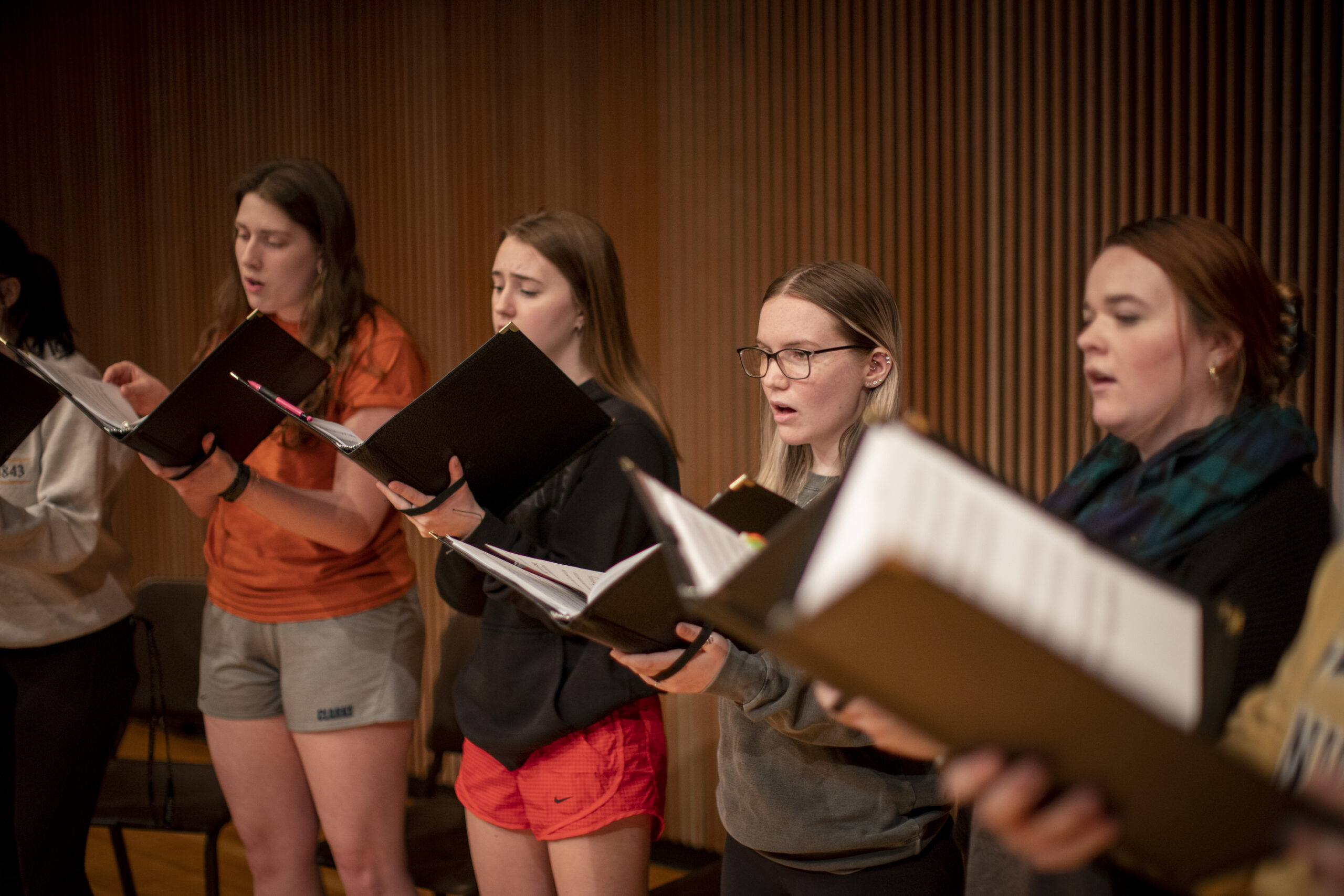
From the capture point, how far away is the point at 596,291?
2.03m

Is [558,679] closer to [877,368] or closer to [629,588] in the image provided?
[629,588]

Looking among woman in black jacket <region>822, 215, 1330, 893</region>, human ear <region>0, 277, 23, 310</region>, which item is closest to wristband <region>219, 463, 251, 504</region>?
human ear <region>0, 277, 23, 310</region>

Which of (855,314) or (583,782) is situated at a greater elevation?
(855,314)

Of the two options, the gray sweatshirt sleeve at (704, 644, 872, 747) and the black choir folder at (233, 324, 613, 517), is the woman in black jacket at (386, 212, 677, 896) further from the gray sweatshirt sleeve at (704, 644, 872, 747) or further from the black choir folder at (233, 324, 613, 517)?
the gray sweatshirt sleeve at (704, 644, 872, 747)

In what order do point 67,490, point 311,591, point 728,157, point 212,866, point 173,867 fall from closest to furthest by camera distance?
point 311,591 < point 67,490 < point 212,866 < point 728,157 < point 173,867

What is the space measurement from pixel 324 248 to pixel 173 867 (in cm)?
246

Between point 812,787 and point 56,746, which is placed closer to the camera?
point 812,787

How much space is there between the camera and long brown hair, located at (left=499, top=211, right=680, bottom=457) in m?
2.00

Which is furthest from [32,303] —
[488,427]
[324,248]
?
[488,427]

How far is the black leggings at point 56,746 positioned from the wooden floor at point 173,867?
0.97 m

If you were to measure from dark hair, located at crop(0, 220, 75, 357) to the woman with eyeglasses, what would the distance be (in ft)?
5.57

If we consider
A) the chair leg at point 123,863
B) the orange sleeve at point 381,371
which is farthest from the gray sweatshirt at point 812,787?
the chair leg at point 123,863

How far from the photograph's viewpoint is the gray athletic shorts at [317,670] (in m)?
2.09

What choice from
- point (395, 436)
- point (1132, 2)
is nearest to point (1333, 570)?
point (395, 436)
